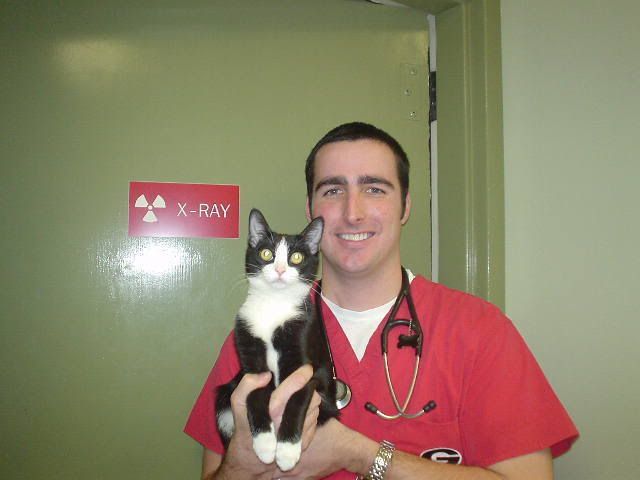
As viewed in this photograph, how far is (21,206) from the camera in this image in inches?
49.3

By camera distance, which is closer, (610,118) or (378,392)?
(378,392)

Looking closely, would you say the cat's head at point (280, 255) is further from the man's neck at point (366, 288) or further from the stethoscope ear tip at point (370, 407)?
the stethoscope ear tip at point (370, 407)

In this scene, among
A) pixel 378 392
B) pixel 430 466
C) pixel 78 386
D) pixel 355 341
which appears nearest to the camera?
pixel 430 466

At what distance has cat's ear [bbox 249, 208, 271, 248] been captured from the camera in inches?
41.9

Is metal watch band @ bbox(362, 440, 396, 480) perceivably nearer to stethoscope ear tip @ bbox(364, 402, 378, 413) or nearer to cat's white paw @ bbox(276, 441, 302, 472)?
stethoscope ear tip @ bbox(364, 402, 378, 413)

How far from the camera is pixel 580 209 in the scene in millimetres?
1359

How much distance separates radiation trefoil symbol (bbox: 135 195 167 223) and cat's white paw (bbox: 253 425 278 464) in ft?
2.51

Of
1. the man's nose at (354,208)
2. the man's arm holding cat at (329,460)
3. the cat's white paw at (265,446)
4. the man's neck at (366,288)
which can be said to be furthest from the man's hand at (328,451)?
the man's nose at (354,208)

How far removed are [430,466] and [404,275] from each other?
478 millimetres

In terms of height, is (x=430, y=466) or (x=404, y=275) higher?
(x=404, y=275)

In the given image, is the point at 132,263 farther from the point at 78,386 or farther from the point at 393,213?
the point at 393,213

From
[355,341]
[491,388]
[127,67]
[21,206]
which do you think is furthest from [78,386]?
[491,388]

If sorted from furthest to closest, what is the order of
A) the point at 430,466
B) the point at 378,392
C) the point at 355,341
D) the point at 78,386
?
the point at 78,386 → the point at 355,341 → the point at 378,392 → the point at 430,466

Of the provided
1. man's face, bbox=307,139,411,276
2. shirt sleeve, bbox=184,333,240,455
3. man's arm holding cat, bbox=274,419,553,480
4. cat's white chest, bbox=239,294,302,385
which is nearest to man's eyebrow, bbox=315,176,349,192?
man's face, bbox=307,139,411,276
